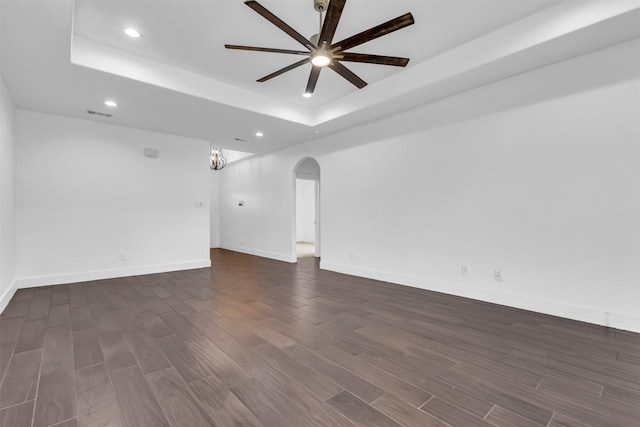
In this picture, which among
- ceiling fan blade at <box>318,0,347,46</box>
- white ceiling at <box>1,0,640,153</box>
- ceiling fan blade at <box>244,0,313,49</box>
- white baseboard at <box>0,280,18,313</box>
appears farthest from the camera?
white baseboard at <box>0,280,18,313</box>

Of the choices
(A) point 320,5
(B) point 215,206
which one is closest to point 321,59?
(A) point 320,5

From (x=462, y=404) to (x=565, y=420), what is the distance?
50 cm

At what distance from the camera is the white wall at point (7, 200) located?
10.9 ft

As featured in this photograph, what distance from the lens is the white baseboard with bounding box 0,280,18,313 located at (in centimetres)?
327

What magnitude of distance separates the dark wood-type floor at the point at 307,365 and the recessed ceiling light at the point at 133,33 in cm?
298

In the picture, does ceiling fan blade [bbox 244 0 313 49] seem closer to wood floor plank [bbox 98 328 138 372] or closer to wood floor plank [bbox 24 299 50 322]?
wood floor plank [bbox 98 328 138 372]

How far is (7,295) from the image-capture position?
11.6ft

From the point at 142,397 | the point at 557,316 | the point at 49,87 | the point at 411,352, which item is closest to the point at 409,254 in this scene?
the point at 557,316

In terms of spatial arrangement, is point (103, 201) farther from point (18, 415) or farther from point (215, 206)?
point (215, 206)

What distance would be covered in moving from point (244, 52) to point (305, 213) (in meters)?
8.66

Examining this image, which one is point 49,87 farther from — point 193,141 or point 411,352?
point 411,352

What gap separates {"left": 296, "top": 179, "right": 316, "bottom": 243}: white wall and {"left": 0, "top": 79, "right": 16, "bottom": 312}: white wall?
8.46m

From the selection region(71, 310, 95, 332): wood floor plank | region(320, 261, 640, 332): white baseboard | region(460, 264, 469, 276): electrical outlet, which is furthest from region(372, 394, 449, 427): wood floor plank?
region(71, 310, 95, 332): wood floor plank

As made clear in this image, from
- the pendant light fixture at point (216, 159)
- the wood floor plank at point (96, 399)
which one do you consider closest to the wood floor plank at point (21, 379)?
the wood floor plank at point (96, 399)
